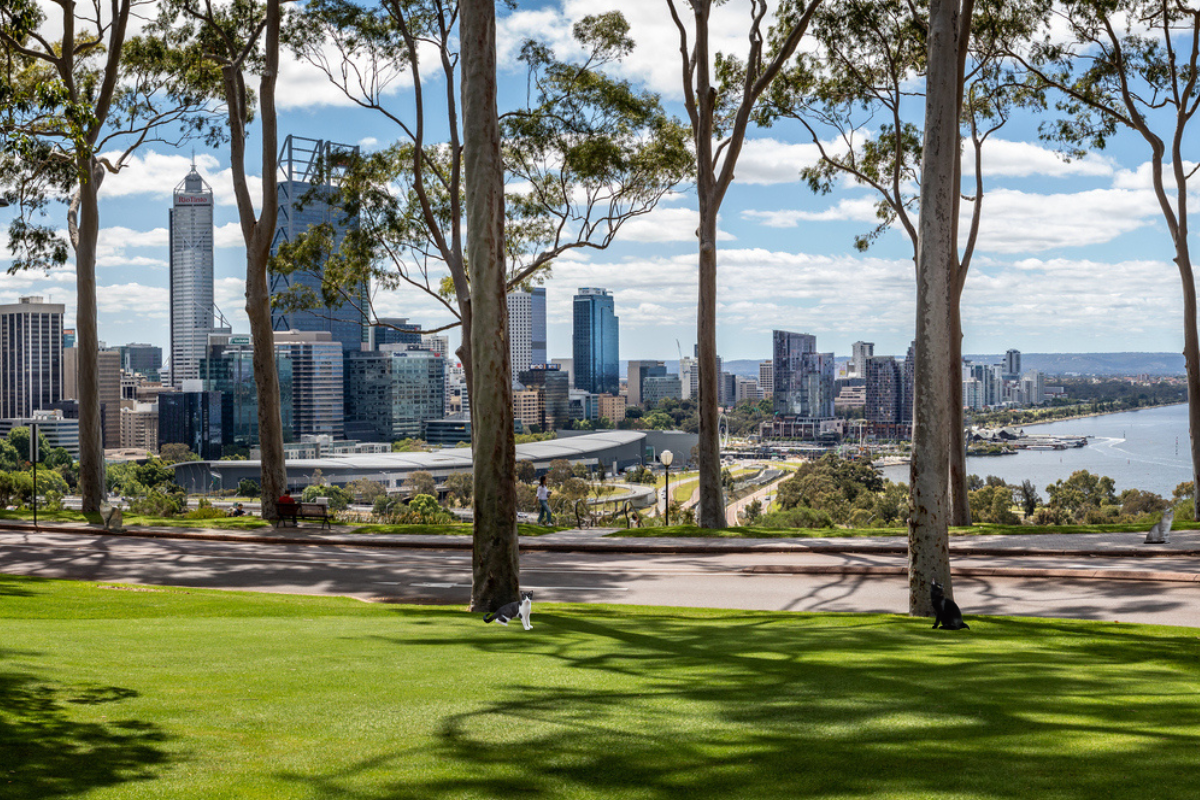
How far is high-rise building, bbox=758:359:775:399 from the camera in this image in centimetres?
17050

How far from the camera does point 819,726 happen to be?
4871 millimetres

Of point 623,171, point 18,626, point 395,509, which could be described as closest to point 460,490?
point 395,509

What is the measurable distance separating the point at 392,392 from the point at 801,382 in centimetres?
6771

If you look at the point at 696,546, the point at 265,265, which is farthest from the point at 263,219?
the point at 696,546

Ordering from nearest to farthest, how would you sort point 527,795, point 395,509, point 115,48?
point 527,795, point 115,48, point 395,509

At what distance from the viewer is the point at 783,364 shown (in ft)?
493

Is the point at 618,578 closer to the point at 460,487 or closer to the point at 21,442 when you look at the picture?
the point at 460,487

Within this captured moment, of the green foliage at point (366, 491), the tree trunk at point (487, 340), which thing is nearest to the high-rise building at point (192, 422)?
the green foliage at point (366, 491)

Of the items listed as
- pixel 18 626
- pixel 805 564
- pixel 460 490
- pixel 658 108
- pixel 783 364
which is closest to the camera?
pixel 18 626

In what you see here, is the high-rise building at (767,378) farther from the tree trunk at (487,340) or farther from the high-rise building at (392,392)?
the tree trunk at (487,340)

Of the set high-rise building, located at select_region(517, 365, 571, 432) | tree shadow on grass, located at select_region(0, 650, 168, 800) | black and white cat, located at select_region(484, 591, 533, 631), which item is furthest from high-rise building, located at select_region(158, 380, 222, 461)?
tree shadow on grass, located at select_region(0, 650, 168, 800)

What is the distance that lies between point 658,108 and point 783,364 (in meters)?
128

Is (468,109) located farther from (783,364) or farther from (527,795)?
(783,364)

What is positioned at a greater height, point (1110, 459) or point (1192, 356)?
point (1192, 356)
